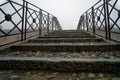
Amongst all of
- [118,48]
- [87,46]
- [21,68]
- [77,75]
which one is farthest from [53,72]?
[118,48]

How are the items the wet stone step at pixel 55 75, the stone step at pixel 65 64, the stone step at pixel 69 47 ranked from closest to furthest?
the wet stone step at pixel 55 75 → the stone step at pixel 65 64 → the stone step at pixel 69 47

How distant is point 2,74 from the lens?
78.4 inches

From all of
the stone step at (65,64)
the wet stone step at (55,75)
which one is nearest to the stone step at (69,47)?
the stone step at (65,64)

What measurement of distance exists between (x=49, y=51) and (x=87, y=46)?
86cm

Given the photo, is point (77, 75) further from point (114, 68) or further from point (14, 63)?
point (14, 63)

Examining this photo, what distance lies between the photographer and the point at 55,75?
6.40ft

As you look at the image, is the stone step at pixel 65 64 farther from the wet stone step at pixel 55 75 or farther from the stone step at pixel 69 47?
the stone step at pixel 69 47

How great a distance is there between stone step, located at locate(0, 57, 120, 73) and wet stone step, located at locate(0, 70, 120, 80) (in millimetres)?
71

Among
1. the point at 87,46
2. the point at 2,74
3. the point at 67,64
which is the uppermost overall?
the point at 87,46

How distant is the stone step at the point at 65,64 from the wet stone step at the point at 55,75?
0.23ft

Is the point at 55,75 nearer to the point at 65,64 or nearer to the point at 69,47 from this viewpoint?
the point at 65,64

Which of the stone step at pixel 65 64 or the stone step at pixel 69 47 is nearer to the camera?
the stone step at pixel 65 64

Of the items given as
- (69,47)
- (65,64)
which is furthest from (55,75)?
(69,47)

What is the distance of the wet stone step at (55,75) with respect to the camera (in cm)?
183
